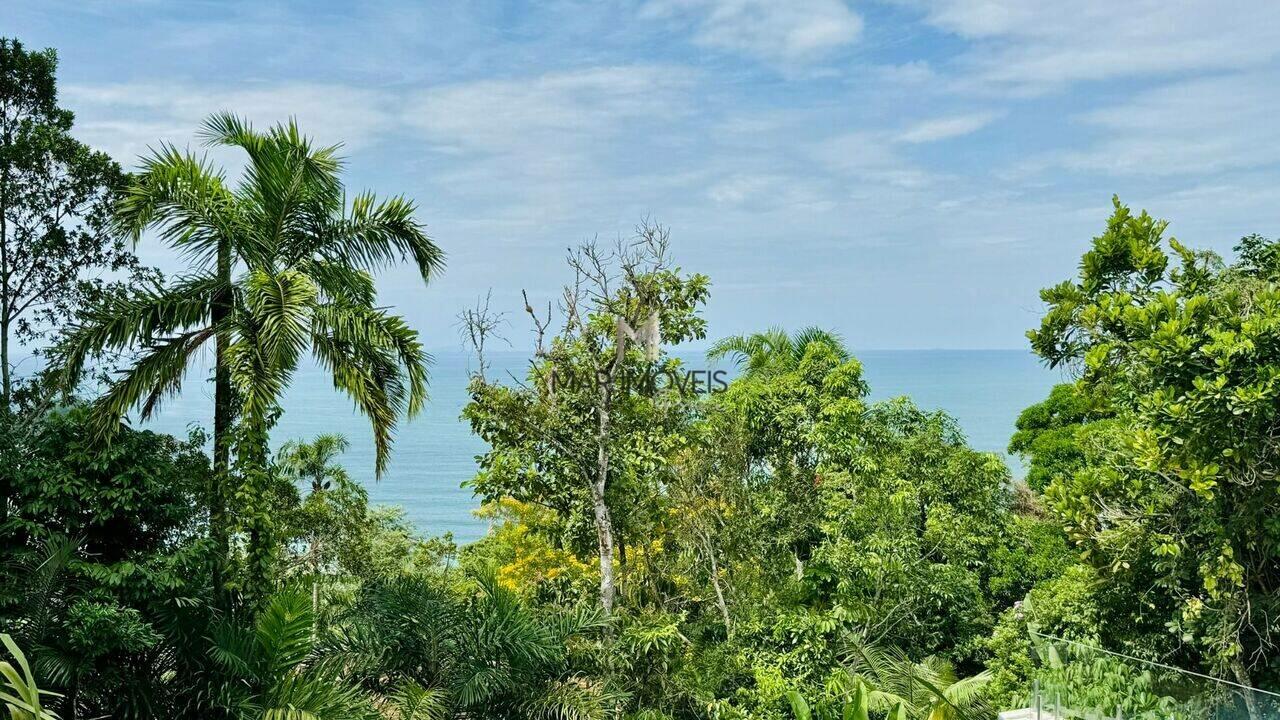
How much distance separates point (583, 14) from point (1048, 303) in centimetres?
927

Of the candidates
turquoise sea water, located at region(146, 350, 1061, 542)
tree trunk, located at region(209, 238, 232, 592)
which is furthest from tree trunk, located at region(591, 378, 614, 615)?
turquoise sea water, located at region(146, 350, 1061, 542)

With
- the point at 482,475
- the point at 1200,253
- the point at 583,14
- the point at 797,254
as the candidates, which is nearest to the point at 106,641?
the point at 482,475

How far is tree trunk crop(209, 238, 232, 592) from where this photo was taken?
8.54 m

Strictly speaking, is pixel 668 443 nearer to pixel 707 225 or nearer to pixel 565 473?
pixel 565 473

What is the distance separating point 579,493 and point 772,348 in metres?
7.21

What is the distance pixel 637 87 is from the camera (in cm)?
1859

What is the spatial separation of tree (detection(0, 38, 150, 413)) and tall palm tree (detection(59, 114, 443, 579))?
5.73ft

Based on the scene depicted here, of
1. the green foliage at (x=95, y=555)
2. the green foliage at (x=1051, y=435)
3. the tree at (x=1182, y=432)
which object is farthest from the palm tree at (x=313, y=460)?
the green foliage at (x=1051, y=435)

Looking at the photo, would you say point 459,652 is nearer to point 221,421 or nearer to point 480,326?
point 221,421

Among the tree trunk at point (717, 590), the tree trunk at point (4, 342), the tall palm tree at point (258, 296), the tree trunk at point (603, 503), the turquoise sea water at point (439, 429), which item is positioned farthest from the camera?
the turquoise sea water at point (439, 429)

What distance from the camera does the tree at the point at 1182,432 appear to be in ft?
23.4

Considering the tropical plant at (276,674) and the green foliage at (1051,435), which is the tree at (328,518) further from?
the green foliage at (1051,435)

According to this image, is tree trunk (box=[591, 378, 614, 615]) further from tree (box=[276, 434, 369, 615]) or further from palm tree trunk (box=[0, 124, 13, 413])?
palm tree trunk (box=[0, 124, 13, 413])

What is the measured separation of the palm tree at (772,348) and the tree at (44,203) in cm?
936
